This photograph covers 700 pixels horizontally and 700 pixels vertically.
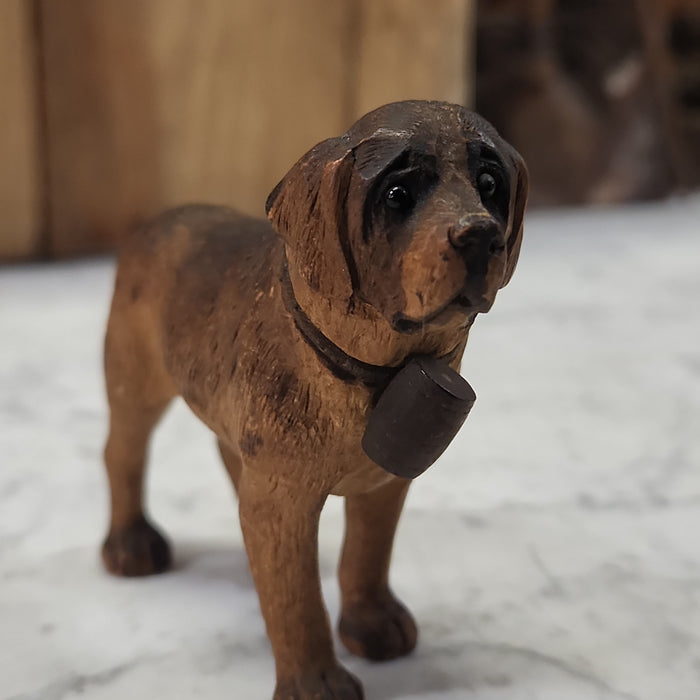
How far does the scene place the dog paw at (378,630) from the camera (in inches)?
40.9

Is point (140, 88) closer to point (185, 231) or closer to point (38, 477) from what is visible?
point (38, 477)

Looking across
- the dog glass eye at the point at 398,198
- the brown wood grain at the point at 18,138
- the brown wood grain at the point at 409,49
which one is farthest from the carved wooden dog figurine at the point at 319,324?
the brown wood grain at the point at 409,49

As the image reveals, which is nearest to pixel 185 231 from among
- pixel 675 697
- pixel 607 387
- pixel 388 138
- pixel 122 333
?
pixel 122 333

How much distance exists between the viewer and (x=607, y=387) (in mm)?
1768

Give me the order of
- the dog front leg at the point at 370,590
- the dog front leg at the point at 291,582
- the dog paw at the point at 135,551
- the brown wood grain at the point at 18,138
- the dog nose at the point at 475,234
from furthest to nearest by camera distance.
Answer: the brown wood grain at the point at 18,138
the dog paw at the point at 135,551
the dog front leg at the point at 370,590
the dog front leg at the point at 291,582
the dog nose at the point at 475,234

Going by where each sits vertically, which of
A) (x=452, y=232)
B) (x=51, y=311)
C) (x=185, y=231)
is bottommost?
(x=51, y=311)

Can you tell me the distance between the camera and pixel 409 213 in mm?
767

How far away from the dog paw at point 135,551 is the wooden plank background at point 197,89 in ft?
4.04

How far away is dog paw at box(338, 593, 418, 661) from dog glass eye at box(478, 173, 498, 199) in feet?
1.50

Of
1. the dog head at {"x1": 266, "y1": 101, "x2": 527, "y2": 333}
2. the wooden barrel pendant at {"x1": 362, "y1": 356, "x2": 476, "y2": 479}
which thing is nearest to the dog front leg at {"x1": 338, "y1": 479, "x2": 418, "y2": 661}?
the wooden barrel pendant at {"x1": 362, "y1": 356, "x2": 476, "y2": 479}

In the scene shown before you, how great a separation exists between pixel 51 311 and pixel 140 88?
1.76ft

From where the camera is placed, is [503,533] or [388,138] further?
[503,533]

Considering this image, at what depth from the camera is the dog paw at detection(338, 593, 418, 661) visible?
1.04 meters

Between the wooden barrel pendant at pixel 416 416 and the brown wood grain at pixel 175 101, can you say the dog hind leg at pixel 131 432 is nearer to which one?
the wooden barrel pendant at pixel 416 416
